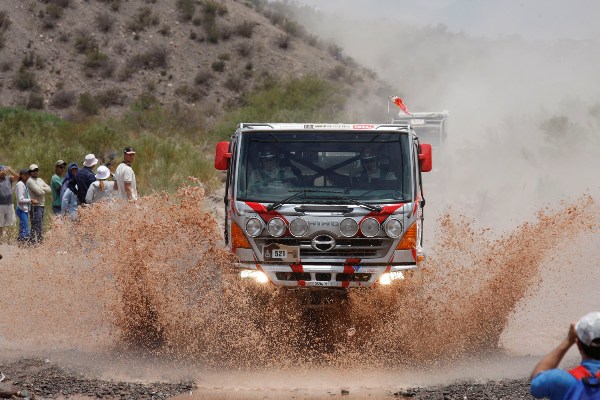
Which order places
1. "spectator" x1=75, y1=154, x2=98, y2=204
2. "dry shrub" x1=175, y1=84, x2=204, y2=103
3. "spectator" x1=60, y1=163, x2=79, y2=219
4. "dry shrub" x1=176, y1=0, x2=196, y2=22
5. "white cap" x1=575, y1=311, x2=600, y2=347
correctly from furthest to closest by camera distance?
"dry shrub" x1=176, y1=0, x2=196, y2=22, "dry shrub" x1=175, y1=84, x2=204, y2=103, "spectator" x1=60, y1=163, x2=79, y2=219, "spectator" x1=75, y1=154, x2=98, y2=204, "white cap" x1=575, y1=311, x2=600, y2=347

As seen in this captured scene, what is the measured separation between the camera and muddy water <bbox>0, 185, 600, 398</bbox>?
30.6 ft

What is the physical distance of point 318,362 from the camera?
9.58 metres

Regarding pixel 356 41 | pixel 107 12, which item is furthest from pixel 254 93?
pixel 356 41

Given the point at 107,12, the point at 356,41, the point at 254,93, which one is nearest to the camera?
the point at 254,93

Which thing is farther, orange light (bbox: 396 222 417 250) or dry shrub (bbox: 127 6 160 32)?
dry shrub (bbox: 127 6 160 32)

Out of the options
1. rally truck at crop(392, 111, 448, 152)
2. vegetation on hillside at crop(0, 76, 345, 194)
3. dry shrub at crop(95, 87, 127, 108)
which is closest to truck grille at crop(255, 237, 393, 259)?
vegetation on hillside at crop(0, 76, 345, 194)

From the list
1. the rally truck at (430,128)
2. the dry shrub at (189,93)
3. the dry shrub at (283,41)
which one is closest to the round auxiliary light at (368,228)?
the rally truck at (430,128)

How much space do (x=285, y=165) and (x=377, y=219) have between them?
3.53 ft

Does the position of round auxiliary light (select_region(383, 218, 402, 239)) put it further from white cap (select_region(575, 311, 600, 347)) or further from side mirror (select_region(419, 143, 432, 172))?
white cap (select_region(575, 311, 600, 347))

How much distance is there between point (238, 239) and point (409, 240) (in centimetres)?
157

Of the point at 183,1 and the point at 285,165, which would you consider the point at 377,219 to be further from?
the point at 183,1

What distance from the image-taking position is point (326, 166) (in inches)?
377

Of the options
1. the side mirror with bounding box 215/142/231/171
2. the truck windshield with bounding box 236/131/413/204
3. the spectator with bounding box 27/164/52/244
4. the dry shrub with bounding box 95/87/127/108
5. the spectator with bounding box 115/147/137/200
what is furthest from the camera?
the dry shrub with bounding box 95/87/127/108

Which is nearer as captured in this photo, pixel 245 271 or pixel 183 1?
pixel 245 271
